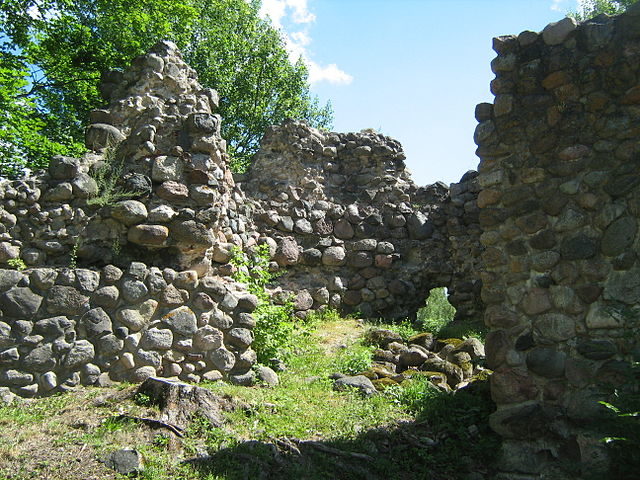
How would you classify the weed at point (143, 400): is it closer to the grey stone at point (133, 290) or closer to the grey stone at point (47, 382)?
the grey stone at point (47, 382)

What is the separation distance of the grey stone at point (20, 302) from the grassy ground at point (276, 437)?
2.52 feet

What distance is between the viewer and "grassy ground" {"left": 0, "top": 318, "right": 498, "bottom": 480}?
11.2 feet

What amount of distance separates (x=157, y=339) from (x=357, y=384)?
6.35ft

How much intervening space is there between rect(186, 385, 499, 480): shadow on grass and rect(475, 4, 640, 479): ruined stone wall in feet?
0.98

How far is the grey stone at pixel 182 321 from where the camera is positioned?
5.11m

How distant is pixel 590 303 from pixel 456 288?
16.0ft

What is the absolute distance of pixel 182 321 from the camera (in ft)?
16.9

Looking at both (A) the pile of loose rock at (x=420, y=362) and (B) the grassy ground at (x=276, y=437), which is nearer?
(B) the grassy ground at (x=276, y=437)

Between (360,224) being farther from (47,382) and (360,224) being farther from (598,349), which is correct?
(47,382)

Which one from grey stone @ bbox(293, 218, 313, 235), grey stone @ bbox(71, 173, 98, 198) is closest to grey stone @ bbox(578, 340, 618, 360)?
grey stone @ bbox(71, 173, 98, 198)

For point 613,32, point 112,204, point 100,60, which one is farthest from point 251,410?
point 100,60

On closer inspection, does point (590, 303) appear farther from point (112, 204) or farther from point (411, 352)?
point (112, 204)

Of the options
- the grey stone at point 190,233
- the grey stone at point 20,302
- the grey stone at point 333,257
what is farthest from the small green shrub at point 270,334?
the grey stone at point 333,257

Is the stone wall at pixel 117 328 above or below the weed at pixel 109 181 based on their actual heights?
below
